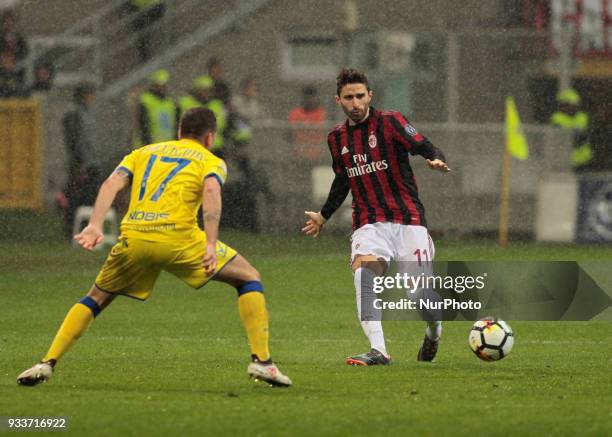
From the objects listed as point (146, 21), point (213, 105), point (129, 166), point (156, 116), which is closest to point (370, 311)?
point (129, 166)

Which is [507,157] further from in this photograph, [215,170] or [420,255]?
[215,170]

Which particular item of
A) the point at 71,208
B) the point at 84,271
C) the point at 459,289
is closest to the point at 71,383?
the point at 459,289

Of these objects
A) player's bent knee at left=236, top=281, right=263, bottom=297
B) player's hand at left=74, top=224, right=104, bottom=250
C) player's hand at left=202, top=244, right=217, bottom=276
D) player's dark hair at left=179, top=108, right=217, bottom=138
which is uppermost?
player's dark hair at left=179, top=108, right=217, bottom=138

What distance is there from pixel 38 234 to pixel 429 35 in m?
7.31

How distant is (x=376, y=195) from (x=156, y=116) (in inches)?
444

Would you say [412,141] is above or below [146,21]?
below

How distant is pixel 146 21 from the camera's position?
25.7m

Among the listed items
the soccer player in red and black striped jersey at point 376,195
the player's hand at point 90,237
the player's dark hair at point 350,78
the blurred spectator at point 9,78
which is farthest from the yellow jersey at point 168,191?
the blurred spectator at point 9,78

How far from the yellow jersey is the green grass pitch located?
874 mm

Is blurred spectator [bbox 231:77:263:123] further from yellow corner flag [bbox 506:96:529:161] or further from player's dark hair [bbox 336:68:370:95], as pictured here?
player's dark hair [bbox 336:68:370:95]

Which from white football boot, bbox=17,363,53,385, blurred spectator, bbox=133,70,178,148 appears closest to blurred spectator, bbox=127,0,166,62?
blurred spectator, bbox=133,70,178,148

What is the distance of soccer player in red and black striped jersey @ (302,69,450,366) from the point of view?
991 cm

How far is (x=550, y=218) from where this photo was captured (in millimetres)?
20141

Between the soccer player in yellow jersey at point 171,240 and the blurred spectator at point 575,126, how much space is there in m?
12.8
